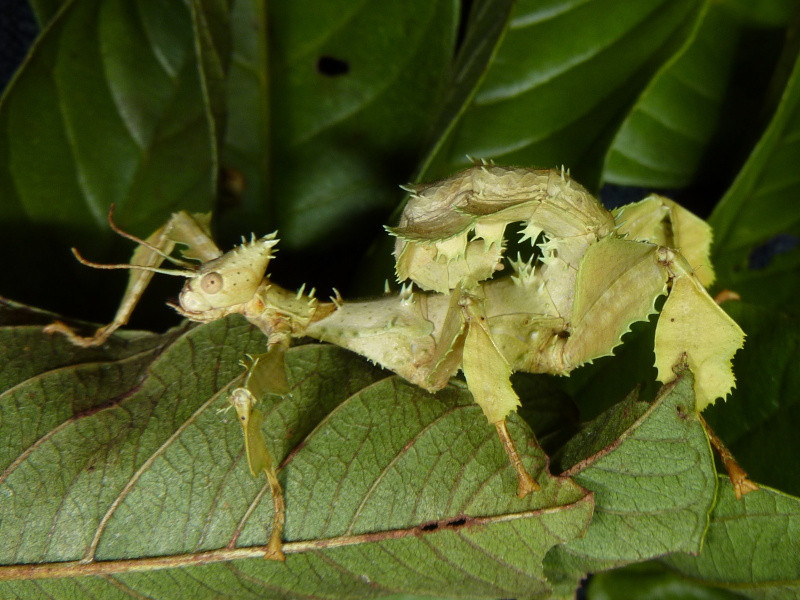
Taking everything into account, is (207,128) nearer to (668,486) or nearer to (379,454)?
(379,454)

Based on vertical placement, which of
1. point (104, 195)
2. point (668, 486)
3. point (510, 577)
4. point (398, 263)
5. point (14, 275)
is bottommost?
point (510, 577)

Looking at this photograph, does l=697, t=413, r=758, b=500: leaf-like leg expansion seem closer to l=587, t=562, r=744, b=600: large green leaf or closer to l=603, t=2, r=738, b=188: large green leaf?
l=587, t=562, r=744, b=600: large green leaf

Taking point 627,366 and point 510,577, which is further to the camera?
point 627,366

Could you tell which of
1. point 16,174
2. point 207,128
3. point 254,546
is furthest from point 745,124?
point 16,174

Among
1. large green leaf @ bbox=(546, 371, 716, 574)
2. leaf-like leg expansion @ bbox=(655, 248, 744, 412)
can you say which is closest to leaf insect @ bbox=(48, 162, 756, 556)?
leaf-like leg expansion @ bbox=(655, 248, 744, 412)

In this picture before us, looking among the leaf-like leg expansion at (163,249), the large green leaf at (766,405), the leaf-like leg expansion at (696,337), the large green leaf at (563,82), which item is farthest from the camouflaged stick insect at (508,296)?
the large green leaf at (563,82)

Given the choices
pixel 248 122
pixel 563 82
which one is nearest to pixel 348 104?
pixel 248 122

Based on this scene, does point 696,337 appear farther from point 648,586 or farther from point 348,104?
point 348,104
